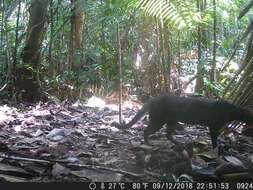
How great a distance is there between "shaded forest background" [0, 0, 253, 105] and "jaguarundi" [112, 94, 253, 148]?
1566mm

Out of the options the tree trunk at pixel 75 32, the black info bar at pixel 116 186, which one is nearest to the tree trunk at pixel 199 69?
the tree trunk at pixel 75 32

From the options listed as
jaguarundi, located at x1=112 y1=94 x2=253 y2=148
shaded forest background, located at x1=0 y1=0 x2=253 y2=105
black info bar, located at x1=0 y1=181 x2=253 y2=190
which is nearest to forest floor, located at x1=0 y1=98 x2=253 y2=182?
jaguarundi, located at x1=112 y1=94 x2=253 y2=148

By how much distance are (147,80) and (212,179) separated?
4.08 m

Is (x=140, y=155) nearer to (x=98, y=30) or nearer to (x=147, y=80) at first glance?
(x=147, y=80)

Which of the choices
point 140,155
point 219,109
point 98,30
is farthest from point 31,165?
point 98,30

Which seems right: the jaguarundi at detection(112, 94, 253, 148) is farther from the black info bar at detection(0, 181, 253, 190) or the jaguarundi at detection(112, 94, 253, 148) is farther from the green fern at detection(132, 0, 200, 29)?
the black info bar at detection(0, 181, 253, 190)

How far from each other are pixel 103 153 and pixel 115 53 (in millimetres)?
4210

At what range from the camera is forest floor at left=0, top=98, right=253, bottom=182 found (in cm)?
352

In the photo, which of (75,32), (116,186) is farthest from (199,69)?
(116,186)

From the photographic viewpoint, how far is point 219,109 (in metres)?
4.71

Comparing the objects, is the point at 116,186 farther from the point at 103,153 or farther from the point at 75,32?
the point at 75,32

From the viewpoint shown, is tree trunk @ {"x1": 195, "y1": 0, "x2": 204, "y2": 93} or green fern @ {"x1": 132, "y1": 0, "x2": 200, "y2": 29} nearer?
green fern @ {"x1": 132, "y1": 0, "x2": 200, "y2": 29}

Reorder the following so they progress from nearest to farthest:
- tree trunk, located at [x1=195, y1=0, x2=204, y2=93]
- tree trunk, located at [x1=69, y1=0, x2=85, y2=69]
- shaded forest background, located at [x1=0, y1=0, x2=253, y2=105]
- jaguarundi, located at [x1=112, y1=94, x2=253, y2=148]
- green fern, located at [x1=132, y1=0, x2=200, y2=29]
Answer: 1. jaguarundi, located at [x1=112, y1=94, x2=253, y2=148]
2. green fern, located at [x1=132, y1=0, x2=200, y2=29]
3. shaded forest background, located at [x1=0, y1=0, x2=253, y2=105]
4. tree trunk, located at [x1=195, y1=0, x2=204, y2=93]
5. tree trunk, located at [x1=69, y1=0, x2=85, y2=69]

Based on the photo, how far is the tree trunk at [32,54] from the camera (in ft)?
23.8
